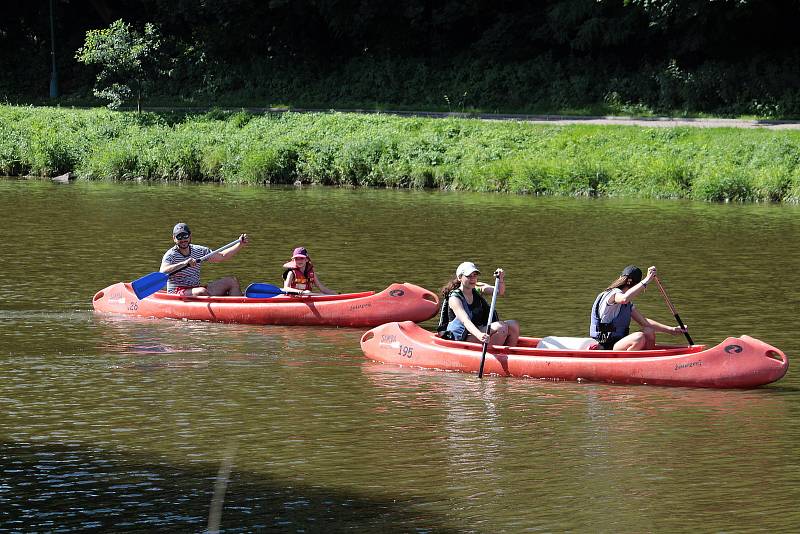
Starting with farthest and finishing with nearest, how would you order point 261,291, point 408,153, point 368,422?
point 408,153
point 261,291
point 368,422

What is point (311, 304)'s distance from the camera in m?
17.8

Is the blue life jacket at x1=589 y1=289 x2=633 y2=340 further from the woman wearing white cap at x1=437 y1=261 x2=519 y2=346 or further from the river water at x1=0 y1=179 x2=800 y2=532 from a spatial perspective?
the woman wearing white cap at x1=437 y1=261 x2=519 y2=346

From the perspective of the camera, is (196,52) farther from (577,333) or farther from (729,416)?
(729,416)

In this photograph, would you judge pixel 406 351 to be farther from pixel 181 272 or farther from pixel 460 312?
pixel 181 272

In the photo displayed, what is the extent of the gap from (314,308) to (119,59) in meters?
30.7

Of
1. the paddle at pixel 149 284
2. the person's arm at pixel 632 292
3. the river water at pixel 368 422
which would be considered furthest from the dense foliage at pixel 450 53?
the person's arm at pixel 632 292

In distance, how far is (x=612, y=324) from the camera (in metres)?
14.7

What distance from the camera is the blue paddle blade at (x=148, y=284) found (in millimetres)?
18516

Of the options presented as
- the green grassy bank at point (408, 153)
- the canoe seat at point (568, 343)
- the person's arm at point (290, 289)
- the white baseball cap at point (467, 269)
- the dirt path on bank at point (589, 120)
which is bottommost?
the canoe seat at point (568, 343)

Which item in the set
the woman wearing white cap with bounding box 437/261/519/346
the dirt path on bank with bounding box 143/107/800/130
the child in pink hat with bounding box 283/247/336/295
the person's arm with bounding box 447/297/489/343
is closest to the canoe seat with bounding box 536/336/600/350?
the woman wearing white cap with bounding box 437/261/519/346

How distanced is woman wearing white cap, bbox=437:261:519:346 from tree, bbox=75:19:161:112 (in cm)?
3216

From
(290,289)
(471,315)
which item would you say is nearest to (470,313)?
(471,315)

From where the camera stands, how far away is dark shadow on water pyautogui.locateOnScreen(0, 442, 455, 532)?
976 cm

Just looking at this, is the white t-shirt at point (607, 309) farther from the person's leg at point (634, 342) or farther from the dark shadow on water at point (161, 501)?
the dark shadow on water at point (161, 501)
